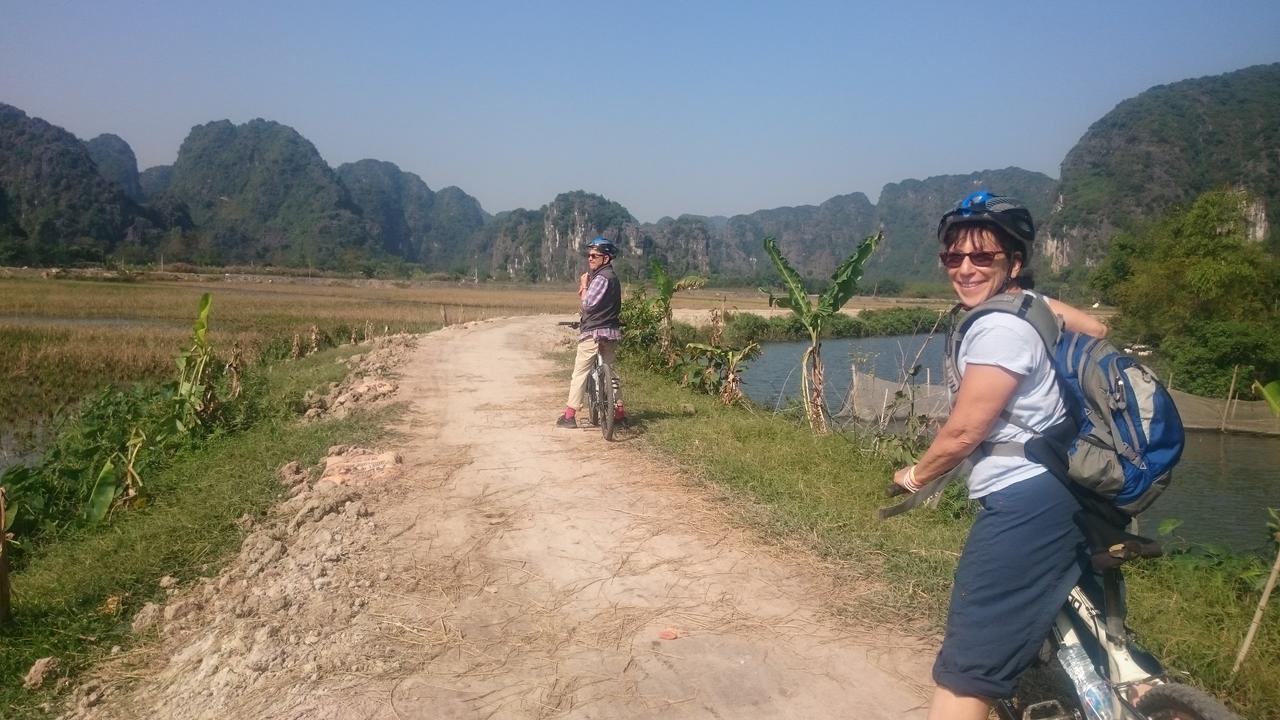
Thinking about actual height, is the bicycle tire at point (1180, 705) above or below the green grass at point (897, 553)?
above

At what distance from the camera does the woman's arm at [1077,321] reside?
2.42m

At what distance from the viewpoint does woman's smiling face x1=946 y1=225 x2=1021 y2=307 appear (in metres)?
2.30

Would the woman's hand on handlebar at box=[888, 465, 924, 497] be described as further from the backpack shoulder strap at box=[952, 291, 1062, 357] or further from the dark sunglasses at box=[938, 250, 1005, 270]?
the dark sunglasses at box=[938, 250, 1005, 270]

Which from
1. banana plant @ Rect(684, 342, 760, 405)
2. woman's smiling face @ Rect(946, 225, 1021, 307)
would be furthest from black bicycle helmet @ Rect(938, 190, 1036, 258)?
banana plant @ Rect(684, 342, 760, 405)

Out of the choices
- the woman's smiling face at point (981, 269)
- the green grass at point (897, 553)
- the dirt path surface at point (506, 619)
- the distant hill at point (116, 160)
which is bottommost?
the dirt path surface at point (506, 619)

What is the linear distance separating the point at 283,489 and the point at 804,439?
436 centimetres

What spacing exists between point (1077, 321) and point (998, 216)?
47 cm

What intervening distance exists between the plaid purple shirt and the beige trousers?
7 centimetres

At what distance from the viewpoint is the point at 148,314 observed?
3005 cm

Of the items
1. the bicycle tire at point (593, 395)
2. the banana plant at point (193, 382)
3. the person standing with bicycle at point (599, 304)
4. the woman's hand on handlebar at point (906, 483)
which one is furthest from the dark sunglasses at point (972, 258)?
the banana plant at point (193, 382)

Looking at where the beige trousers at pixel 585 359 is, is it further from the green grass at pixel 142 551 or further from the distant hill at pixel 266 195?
the distant hill at pixel 266 195

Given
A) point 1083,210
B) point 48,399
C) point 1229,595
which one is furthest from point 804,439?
point 1083,210

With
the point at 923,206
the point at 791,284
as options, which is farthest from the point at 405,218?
the point at 791,284

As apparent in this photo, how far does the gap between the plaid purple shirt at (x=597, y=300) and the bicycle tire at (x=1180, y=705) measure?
5373mm
